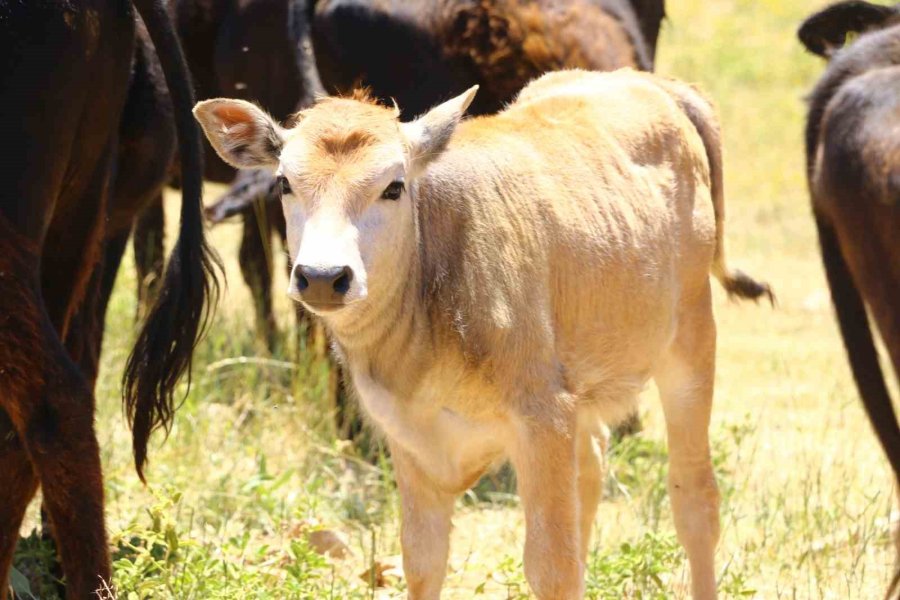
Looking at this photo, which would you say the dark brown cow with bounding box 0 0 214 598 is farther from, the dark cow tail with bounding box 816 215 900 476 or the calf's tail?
the dark cow tail with bounding box 816 215 900 476

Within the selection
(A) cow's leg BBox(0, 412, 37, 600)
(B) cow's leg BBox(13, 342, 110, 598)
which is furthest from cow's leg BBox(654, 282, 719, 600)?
(A) cow's leg BBox(0, 412, 37, 600)

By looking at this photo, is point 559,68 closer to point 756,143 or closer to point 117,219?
point 117,219

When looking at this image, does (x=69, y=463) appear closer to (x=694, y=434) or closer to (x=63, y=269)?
(x=63, y=269)

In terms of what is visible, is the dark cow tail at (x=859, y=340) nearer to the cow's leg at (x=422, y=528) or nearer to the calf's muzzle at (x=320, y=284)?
the cow's leg at (x=422, y=528)

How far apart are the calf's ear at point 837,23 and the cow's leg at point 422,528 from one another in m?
2.07

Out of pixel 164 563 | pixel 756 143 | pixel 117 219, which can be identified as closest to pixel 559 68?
pixel 117 219

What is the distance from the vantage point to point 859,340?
4.66m

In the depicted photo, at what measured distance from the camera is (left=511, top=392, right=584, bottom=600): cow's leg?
4.39 m

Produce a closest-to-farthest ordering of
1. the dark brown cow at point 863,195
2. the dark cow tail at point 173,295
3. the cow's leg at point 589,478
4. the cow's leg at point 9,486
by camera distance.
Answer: the dark brown cow at point 863,195 < the cow's leg at point 9,486 < the dark cow tail at point 173,295 < the cow's leg at point 589,478

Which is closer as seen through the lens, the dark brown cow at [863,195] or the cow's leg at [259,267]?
the dark brown cow at [863,195]

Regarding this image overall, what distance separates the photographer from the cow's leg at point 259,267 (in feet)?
28.7

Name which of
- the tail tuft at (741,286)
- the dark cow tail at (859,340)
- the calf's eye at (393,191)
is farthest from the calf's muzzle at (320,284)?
the tail tuft at (741,286)

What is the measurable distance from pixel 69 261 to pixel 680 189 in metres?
2.14

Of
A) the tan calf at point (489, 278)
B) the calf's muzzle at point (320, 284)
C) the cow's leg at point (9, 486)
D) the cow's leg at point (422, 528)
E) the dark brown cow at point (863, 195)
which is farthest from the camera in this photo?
the cow's leg at point (422, 528)
